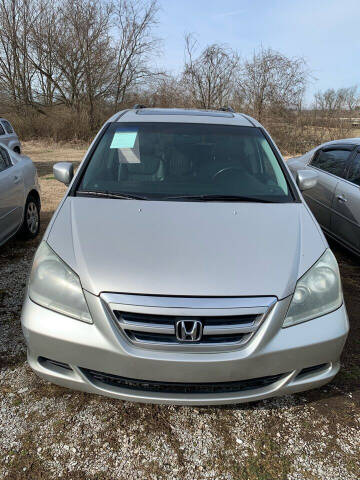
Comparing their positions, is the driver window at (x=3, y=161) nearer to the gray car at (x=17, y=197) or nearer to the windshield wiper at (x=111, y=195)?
the gray car at (x=17, y=197)

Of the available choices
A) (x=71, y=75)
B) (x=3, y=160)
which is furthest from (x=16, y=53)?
(x=3, y=160)

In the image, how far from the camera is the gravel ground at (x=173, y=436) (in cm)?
179

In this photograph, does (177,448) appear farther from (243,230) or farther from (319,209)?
(319,209)

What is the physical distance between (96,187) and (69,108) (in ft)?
68.3

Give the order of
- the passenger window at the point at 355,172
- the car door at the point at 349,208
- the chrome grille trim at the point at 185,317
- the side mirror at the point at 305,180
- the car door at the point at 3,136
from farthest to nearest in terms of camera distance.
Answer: the car door at the point at 3,136
the passenger window at the point at 355,172
the car door at the point at 349,208
the side mirror at the point at 305,180
the chrome grille trim at the point at 185,317

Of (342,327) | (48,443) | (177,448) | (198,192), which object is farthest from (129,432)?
(198,192)

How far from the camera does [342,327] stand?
1.88 m

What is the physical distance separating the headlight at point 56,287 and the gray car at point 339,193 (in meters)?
3.24

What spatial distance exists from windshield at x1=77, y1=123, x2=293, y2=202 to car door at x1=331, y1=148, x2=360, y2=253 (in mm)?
1618

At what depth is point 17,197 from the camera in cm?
439

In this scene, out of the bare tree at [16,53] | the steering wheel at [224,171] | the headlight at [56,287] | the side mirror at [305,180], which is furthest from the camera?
the bare tree at [16,53]

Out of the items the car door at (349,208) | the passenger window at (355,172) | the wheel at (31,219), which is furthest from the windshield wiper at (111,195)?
the passenger window at (355,172)

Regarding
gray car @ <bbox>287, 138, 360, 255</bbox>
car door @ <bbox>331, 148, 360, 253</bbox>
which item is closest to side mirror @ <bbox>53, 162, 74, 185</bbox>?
gray car @ <bbox>287, 138, 360, 255</bbox>

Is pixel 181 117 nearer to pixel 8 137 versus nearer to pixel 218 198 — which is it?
pixel 218 198
